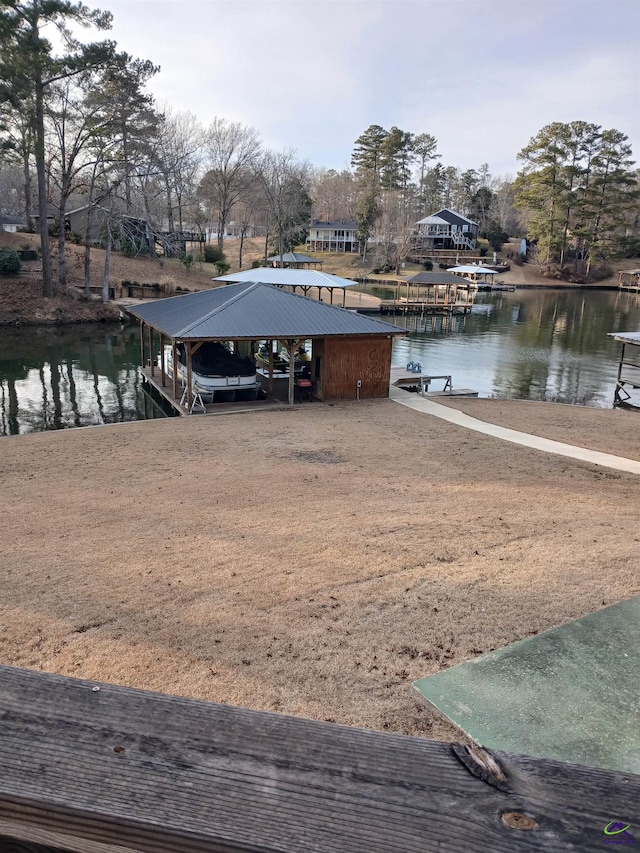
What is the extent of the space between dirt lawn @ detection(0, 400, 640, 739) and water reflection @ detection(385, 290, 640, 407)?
1421cm

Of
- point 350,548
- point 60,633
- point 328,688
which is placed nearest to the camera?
point 328,688

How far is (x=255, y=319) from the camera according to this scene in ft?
63.0

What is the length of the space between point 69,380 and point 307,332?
1125cm

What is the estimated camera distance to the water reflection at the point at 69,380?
64.2 ft

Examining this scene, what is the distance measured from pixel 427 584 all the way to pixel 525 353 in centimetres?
3054

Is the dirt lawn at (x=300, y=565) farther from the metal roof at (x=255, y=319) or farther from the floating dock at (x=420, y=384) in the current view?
the floating dock at (x=420, y=384)

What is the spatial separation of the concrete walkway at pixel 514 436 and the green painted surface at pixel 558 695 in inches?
320

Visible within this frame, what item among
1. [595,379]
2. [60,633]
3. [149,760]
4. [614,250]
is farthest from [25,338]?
[614,250]

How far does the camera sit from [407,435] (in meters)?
15.4

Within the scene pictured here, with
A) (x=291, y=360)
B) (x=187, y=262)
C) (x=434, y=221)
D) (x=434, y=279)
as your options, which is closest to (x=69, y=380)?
(x=291, y=360)

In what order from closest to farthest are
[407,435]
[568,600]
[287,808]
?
[287,808] → [568,600] → [407,435]

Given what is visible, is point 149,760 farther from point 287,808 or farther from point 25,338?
point 25,338

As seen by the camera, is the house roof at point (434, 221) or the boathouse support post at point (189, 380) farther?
the house roof at point (434, 221)

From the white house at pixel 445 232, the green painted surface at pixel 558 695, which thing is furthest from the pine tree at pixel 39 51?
the white house at pixel 445 232
